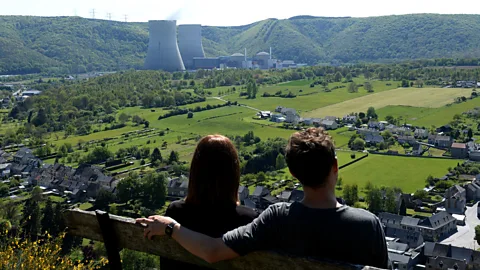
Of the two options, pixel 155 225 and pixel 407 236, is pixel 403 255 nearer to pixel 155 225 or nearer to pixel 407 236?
pixel 407 236

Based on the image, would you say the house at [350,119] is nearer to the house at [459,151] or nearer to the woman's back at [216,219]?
the house at [459,151]

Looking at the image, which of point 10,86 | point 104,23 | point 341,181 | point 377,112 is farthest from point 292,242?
point 104,23

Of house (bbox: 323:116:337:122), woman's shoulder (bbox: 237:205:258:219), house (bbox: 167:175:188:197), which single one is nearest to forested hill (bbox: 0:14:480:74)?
house (bbox: 323:116:337:122)

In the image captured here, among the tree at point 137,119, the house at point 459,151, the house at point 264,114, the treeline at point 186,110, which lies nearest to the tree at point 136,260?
the house at point 459,151

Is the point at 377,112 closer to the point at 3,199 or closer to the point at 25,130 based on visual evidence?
the point at 25,130

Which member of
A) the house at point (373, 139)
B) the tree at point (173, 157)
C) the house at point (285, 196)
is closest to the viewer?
the house at point (285, 196)

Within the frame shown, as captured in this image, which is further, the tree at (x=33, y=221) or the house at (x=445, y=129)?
the house at (x=445, y=129)

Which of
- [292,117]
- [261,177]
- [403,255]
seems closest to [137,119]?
[292,117]
